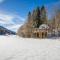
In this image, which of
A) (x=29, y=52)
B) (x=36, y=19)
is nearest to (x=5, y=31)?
(x=36, y=19)

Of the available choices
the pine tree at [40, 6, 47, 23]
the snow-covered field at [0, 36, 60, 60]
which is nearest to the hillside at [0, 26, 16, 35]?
the pine tree at [40, 6, 47, 23]

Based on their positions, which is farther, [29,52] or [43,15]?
[43,15]

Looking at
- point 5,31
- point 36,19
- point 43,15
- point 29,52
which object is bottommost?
point 29,52

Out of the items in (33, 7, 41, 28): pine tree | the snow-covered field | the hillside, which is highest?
(33, 7, 41, 28): pine tree

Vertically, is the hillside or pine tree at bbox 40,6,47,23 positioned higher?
pine tree at bbox 40,6,47,23

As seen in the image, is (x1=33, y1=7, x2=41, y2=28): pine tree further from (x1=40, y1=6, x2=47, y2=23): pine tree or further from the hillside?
the hillside

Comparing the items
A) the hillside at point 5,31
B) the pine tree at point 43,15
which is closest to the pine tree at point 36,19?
the pine tree at point 43,15

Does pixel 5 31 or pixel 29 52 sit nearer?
pixel 29 52

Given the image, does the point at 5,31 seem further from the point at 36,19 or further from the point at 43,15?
the point at 43,15

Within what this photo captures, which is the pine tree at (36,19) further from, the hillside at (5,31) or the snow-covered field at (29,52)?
the snow-covered field at (29,52)

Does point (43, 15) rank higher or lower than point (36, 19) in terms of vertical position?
higher

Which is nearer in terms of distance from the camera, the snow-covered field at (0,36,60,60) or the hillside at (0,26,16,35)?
the snow-covered field at (0,36,60,60)

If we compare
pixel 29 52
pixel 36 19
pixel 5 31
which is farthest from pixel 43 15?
pixel 29 52

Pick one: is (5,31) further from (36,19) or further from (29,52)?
(29,52)
